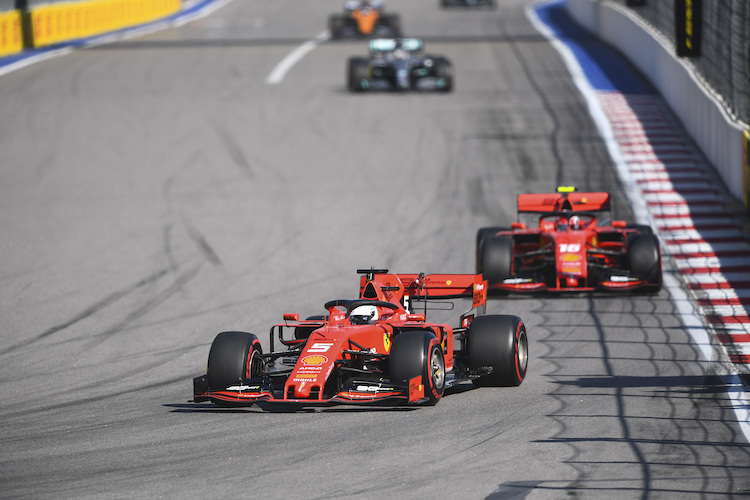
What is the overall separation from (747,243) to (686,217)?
5.42 feet

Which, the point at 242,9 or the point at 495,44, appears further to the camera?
the point at 242,9

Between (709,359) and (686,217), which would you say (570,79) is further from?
(709,359)

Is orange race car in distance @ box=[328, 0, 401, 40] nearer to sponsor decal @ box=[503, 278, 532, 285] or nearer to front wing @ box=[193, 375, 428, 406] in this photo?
sponsor decal @ box=[503, 278, 532, 285]

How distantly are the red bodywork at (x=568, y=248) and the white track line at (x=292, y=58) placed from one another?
654 inches

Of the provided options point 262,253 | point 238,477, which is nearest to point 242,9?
point 262,253

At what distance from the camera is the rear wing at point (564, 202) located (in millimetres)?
17625

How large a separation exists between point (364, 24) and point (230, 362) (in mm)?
32129

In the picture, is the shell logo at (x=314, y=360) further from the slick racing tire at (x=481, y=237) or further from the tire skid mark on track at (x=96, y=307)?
the slick racing tire at (x=481, y=237)

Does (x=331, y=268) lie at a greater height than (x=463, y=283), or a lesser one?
lesser

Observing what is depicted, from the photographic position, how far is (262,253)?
19.3 metres

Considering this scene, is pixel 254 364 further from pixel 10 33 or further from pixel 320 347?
pixel 10 33

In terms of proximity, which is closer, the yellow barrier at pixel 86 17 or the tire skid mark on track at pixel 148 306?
the tire skid mark on track at pixel 148 306

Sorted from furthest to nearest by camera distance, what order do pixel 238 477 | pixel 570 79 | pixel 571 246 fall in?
pixel 570 79 < pixel 571 246 < pixel 238 477

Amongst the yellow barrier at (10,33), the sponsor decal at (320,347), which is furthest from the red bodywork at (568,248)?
the yellow barrier at (10,33)
